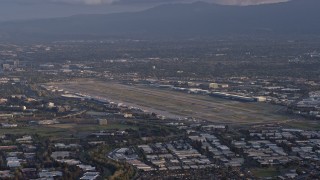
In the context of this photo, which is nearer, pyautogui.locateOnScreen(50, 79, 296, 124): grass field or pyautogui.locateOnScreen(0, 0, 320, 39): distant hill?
pyautogui.locateOnScreen(50, 79, 296, 124): grass field

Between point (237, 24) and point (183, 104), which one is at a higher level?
point (237, 24)

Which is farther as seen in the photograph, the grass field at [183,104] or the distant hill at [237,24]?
the distant hill at [237,24]

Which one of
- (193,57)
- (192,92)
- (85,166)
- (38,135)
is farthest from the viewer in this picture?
(193,57)

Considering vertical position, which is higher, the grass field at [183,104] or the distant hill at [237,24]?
the distant hill at [237,24]

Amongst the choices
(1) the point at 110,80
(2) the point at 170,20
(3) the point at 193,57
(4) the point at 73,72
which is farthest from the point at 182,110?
(2) the point at 170,20

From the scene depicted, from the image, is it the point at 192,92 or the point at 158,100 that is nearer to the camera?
the point at 158,100

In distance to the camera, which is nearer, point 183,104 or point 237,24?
point 183,104

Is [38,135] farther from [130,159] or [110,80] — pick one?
[110,80]

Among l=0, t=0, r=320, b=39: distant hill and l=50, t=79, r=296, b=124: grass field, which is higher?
l=0, t=0, r=320, b=39: distant hill
